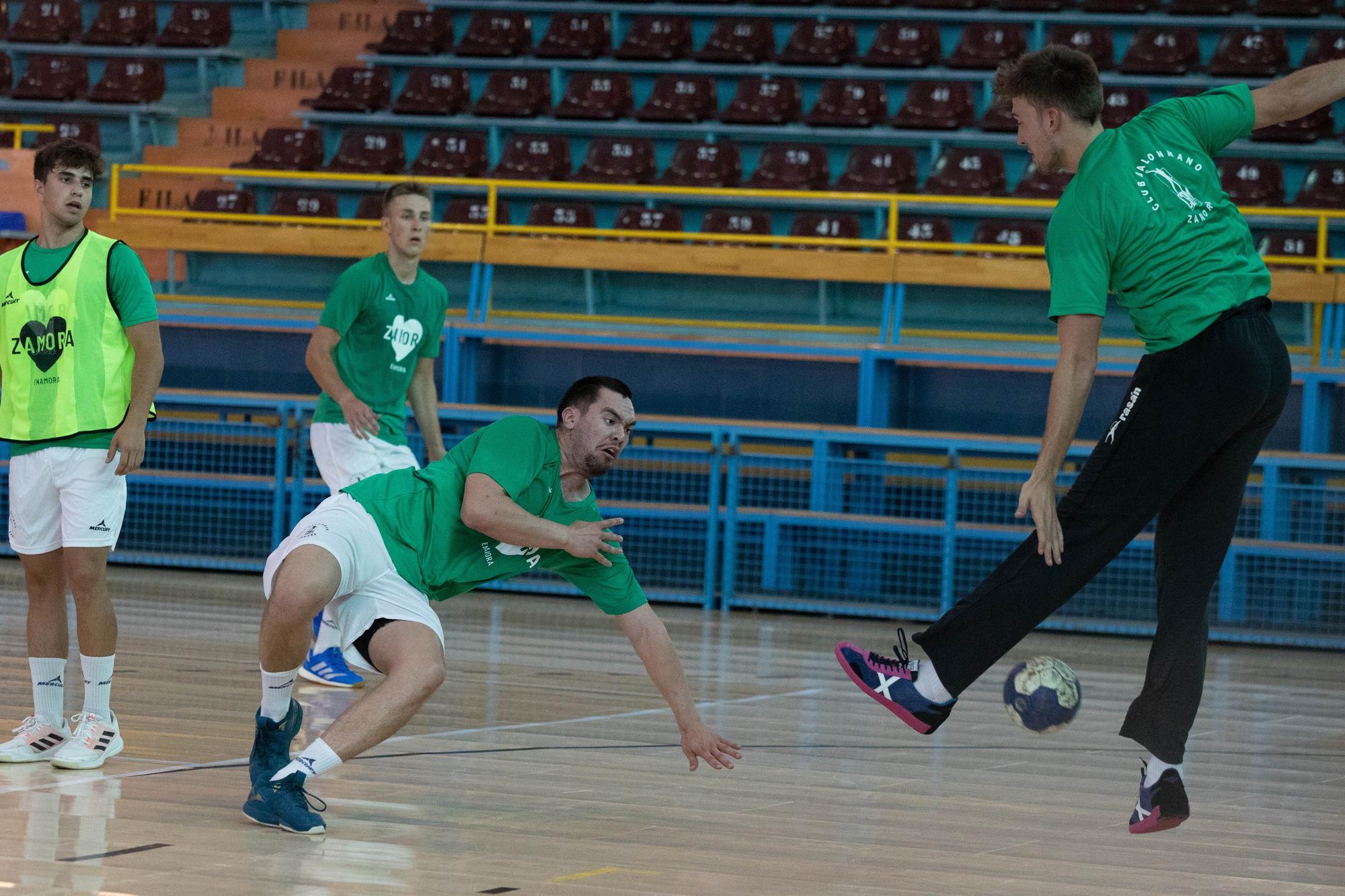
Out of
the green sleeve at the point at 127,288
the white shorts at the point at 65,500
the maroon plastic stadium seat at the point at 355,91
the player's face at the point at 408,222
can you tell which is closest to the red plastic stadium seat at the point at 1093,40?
the maroon plastic stadium seat at the point at 355,91

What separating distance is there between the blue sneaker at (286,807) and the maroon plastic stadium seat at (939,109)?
12423mm

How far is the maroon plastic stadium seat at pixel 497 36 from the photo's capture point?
17.5m

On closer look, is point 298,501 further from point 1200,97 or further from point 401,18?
point 1200,97

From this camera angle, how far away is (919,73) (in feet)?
53.1

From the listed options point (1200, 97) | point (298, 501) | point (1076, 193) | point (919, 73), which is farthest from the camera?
point (919, 73)

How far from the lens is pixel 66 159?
17.0 feet

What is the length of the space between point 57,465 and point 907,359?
8.24 m

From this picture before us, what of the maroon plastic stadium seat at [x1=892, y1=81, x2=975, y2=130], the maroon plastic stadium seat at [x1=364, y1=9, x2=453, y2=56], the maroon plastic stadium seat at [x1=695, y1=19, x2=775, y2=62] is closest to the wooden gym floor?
the maroon plastic stadium seat at [x1=892, y1=81, x2=975, y2=130]

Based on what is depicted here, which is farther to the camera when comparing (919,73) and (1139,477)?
(919,73)

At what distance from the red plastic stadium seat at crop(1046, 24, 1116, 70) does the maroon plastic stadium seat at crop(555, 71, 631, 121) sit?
409 cm

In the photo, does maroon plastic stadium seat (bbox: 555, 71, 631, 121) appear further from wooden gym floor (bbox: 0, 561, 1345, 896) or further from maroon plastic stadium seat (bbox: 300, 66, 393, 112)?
wooden gym floor (bbox: 0, 561, 1345, 896)

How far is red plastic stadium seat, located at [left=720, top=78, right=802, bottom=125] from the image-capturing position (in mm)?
16031

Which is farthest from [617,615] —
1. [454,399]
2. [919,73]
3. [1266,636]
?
[919,73]

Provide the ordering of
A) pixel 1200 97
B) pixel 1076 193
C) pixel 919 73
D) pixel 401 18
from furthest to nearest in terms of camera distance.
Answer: pixel 401 18
pixel 919 73
pixel 1200 97
pixel 1076 193
